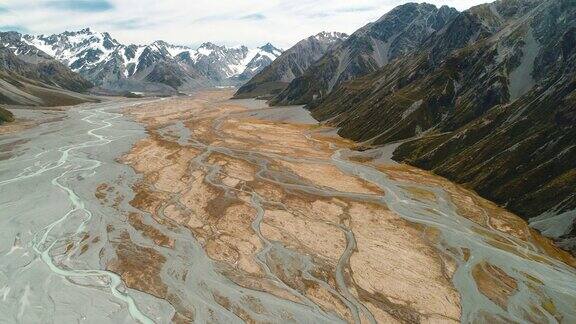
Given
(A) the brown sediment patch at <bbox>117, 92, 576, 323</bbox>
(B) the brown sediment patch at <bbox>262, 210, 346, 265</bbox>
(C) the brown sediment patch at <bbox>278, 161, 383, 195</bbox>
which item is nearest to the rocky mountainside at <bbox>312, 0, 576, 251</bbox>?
(A) the brown sediment patch at <bbox>117, 92, 576, 323</bbox>

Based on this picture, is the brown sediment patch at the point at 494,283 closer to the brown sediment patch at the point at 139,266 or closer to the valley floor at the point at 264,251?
the valley floor at the point at 264,251

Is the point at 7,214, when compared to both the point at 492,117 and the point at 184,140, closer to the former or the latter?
the point at 184,140

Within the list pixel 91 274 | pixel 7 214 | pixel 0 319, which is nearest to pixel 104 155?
pixel 7 214

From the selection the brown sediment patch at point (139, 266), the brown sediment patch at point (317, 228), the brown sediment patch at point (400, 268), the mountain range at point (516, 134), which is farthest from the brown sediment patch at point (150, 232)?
the mountain range at point (516, 134)

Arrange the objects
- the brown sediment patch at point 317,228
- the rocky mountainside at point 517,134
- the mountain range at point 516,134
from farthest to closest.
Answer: the rocky mountainside at point 517,134
the mountain range at point 516,134
the brown sediment patch at point 317,228

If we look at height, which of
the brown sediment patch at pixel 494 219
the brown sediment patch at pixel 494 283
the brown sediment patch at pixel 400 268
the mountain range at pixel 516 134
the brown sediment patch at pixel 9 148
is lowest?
the brown sediment patch at pixel 9 148

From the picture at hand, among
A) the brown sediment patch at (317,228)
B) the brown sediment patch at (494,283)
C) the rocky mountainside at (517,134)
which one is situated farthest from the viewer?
the rocky mountainside at (517,134)
